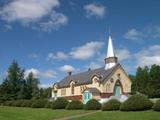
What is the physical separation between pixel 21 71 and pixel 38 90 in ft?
44.8

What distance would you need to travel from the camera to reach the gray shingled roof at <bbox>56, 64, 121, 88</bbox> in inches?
2665

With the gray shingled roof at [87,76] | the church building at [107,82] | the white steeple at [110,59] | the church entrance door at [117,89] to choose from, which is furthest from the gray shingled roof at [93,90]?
the white steeple at [110,59]

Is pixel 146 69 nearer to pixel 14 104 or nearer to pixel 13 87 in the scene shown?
pixel 13 87

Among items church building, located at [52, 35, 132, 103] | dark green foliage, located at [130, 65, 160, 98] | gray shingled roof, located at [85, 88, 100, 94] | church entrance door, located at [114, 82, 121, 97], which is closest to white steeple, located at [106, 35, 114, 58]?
church building, located at [52, 35, 132, 103]

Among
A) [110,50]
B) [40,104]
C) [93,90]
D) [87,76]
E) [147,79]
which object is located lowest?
[40,104]

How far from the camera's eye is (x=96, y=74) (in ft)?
230

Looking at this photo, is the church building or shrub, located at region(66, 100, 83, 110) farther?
the church building

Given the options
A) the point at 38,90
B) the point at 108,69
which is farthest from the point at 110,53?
the point at 38,90

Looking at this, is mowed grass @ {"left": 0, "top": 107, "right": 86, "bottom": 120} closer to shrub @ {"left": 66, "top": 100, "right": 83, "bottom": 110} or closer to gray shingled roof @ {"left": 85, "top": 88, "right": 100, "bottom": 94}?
shrub @ {"left": 66, "top": 100, "right": 83, "bottom": 110}

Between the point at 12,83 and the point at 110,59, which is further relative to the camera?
the point at 12,83

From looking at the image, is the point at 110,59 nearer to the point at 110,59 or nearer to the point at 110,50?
the point at 110,59

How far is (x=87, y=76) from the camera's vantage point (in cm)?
7656

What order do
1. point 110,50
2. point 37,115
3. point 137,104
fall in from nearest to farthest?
point 137,104 < point 37,115 < point 110,50

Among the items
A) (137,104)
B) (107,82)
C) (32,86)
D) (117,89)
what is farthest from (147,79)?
(137,104)
